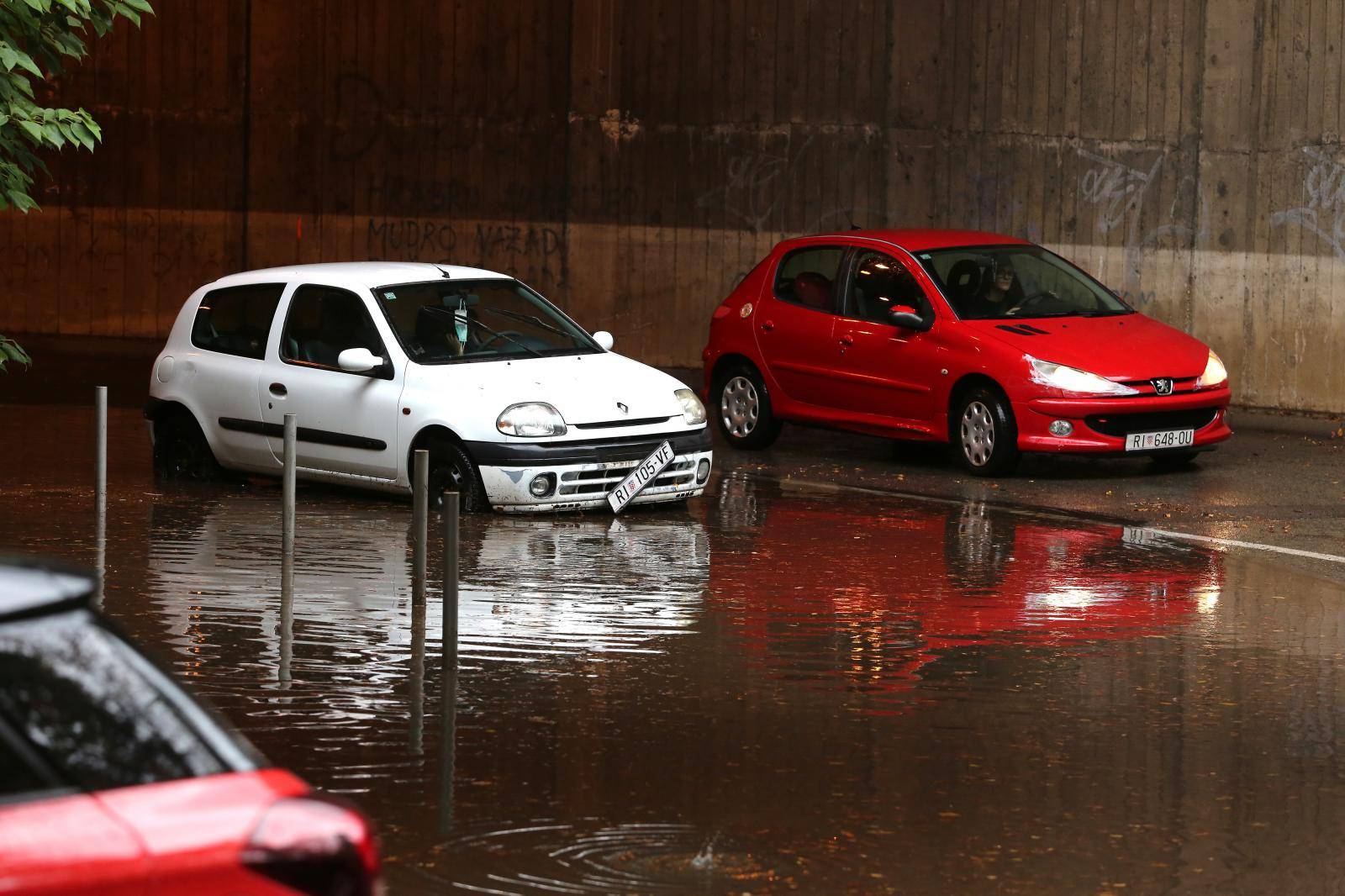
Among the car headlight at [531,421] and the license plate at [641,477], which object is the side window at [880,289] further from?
the car headlight at [531,421]

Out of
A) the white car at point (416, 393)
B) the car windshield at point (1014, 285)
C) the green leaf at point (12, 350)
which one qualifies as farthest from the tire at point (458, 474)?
the car windshield at point (1014, 285)

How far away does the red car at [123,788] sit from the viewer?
3088 millimetres

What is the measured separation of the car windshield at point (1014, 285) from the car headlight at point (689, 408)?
114 inches

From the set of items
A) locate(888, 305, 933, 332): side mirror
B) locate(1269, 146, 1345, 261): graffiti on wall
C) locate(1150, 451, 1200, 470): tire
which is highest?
locate(1269, 146, 1345, 261): graffiti on wall

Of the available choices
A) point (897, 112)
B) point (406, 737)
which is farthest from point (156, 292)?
point (406, 737)

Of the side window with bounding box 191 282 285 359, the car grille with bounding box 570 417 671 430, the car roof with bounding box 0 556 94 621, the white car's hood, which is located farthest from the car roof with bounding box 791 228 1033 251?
the car roof with bounding box 0 556 94 621

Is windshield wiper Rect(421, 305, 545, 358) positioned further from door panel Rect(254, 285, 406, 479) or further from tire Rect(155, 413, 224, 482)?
tire Rect(155, 413, 224, 482)

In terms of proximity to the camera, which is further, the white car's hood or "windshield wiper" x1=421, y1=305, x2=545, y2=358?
"windshield wiper" x1=421, y1=305, x2=545, y2=358

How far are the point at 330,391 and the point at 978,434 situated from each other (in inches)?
182

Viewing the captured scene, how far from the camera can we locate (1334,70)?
1897 cm

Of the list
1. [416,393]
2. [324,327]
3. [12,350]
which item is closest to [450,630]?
→ [12,350]

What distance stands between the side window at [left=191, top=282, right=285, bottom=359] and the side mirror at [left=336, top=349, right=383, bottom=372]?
100 centimetres

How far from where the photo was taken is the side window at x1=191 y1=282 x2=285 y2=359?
43.5 feet

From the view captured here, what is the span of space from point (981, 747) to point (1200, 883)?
4.95 feet
